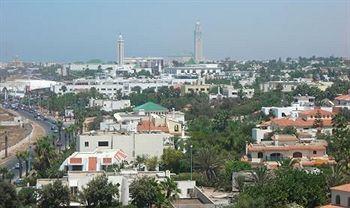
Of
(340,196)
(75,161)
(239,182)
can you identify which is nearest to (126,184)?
(239,182)

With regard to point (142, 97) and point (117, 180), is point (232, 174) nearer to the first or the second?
point (117, 180)

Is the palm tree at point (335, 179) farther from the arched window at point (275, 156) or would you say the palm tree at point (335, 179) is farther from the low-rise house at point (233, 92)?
the low-rise house at point (233, 92)

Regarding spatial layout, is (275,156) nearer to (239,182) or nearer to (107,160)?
(239,182)

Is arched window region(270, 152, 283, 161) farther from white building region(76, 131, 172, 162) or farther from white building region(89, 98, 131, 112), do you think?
white building region(89, 98, 131, 112)

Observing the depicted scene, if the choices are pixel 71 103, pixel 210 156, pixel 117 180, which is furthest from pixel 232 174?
pixel 71 103

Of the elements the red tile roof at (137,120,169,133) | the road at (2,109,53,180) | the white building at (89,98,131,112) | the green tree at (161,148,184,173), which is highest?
the red tile roof at (137,120,169,133)

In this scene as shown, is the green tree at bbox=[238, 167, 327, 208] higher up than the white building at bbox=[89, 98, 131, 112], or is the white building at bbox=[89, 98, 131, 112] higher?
the green tree at bbox=[238, 167, 327, 208]

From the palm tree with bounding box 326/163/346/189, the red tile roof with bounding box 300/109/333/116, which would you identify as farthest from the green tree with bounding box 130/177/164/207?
the red tile roof with bounding box 300/109/333/116
